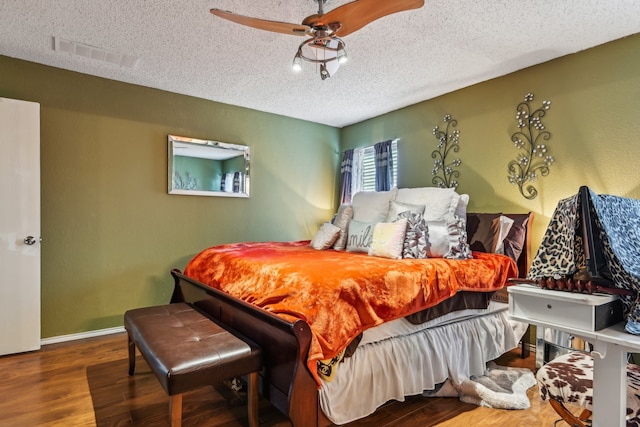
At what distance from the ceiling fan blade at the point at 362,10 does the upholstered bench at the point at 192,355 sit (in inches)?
69.1

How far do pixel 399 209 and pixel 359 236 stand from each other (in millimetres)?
428

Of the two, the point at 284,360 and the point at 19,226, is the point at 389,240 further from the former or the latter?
the point at 19,226

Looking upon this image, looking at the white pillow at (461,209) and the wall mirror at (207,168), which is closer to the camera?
the white pillow at (461,209)

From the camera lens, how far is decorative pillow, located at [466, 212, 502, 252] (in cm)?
297

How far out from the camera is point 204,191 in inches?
158

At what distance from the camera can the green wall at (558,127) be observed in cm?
261

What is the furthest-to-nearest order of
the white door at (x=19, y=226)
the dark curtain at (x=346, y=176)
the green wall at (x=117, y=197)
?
the dark curtain at (x=346, y=176) → the green wall at (x=117, y=197) → the white door at (x=19, y=226)

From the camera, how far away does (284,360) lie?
5.65ft

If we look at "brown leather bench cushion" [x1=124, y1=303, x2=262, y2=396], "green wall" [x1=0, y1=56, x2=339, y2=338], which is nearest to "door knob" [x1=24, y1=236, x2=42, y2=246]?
"green wall" [x1=0, y1=56, x2=339, y2=338]

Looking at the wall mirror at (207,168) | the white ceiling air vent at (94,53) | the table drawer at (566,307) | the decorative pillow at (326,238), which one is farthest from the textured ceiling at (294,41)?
the table drawer at (566,307)

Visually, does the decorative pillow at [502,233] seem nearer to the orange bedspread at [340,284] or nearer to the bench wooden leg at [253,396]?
the orange bedspread at [340,284]

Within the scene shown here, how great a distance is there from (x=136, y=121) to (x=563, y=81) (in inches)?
154

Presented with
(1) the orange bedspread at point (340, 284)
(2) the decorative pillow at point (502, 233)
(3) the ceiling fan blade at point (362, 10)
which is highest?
(3) the ceiling fan blade at point (362, 10)

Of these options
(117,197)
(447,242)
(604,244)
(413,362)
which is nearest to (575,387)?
(604,244)
